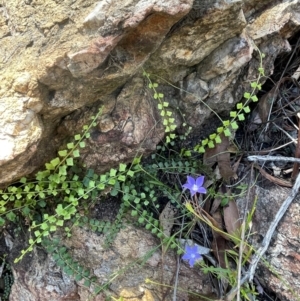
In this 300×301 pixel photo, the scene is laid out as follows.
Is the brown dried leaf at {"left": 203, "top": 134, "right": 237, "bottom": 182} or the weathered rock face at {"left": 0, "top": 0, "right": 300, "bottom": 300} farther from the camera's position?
the brown dried leaf at {"left": 203, "top": 134, "right": 237, "bottom": 182}

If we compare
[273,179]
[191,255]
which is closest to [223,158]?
[273,179]

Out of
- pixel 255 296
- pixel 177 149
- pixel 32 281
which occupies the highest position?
pixel 177 149

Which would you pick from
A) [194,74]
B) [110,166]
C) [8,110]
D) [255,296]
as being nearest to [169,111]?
[194,74]

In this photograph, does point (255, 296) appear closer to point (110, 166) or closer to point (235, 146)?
point (235, 146)

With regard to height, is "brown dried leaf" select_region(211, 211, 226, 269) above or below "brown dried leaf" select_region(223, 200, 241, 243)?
below

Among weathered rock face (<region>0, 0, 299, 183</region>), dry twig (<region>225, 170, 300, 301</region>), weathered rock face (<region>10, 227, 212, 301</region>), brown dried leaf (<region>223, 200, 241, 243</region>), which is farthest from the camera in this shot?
brown dried leaf (<region>223, 200, 241, 243</region>)

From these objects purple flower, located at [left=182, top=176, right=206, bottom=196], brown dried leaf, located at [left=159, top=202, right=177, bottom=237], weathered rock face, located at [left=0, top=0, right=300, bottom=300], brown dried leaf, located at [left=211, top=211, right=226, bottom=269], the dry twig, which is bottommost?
brown dried leaf, located at [left=211, top=211, right=226, bottom=269]

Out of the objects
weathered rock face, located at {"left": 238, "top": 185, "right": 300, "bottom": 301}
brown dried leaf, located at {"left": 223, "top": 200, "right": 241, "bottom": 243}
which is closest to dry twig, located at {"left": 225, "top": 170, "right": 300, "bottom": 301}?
weathered rock face, located at {"left": 238, "top": 185, "right": 300, "bottom": 301}

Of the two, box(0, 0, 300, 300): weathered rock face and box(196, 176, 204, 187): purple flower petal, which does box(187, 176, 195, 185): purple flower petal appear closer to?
box(196, 176, 204, 187): purple flower petal

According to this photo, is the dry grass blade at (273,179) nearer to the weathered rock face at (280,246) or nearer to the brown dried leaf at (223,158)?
the weathered rock face at (280,246)
